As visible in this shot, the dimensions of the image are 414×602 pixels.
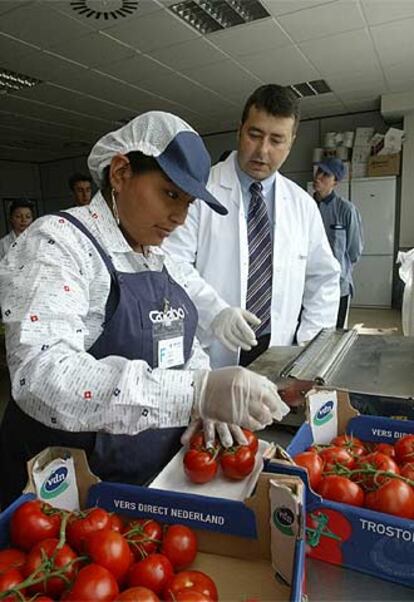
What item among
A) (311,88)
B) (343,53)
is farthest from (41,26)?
(311,88)

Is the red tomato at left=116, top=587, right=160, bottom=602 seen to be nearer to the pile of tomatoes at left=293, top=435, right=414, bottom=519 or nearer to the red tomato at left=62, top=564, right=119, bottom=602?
the red tomato at left=62, top=564, right=119, bottom=602

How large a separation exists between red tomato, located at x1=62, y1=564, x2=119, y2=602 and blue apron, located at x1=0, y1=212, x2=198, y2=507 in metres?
0.41

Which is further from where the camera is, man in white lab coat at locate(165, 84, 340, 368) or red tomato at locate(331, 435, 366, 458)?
man in white lab coat at locate(165, 84, 340, 368)

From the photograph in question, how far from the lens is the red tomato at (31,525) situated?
0.67 metres

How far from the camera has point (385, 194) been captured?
634 cm

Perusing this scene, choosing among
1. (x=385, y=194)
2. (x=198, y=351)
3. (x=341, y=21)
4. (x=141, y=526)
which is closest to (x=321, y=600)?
(x=141, y=526)

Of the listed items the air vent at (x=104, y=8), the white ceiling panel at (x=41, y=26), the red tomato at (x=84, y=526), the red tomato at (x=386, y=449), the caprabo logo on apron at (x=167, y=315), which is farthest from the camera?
the white ceiling panel at (x=41, y=26)

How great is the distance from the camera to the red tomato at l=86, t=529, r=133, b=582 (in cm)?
61

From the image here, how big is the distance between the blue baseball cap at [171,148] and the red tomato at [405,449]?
64 centimetres

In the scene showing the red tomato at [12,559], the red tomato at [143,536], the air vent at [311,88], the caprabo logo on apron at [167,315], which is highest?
the air vent at [311,88]

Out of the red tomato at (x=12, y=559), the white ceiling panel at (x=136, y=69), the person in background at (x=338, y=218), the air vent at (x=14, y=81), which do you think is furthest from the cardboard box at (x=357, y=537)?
the air vent at (x=14, y=81)

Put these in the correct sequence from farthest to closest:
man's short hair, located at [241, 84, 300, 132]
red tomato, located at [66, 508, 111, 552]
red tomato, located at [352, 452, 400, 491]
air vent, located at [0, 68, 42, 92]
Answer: air vent, located at [0, 68, 42, 92]
man's short hair, located at [241, 84, 300, 132]
red tomato, located at [352, 452, 400, 491]
red tomato, located at [66, 508, 111, 552]

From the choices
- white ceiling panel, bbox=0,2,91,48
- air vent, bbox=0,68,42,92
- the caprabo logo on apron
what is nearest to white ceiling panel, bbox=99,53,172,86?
white ceiling panel, bbox=0,2,91,48

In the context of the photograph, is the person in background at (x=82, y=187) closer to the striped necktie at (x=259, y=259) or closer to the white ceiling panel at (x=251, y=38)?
the white ceiling panel at (x=251, y=38)
